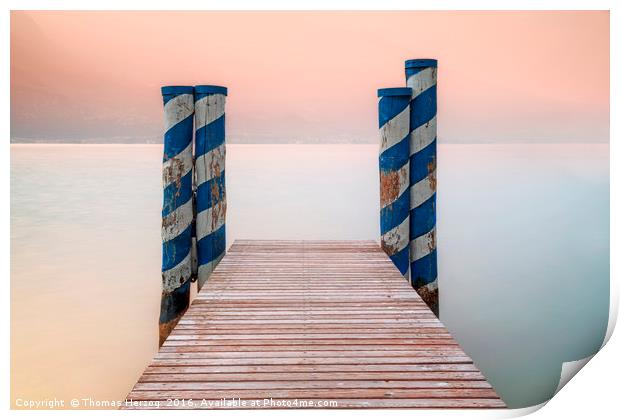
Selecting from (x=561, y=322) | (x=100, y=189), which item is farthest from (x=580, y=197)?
(x=100, y=189)

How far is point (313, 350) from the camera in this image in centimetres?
216

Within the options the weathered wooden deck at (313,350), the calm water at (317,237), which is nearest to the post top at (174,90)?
the weathered wooden deck at (313,350)

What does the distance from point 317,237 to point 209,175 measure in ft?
19.5

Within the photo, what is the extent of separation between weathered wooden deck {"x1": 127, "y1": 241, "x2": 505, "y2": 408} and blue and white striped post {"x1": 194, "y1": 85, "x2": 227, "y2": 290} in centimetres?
55

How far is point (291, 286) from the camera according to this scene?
3.15m

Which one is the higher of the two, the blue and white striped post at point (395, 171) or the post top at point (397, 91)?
the post top at point (397, 91)

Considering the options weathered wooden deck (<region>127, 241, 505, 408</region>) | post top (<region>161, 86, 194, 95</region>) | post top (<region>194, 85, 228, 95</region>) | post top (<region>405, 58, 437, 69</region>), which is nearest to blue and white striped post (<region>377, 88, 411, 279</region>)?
post top (<region>405, 58, 437, 69</region>)

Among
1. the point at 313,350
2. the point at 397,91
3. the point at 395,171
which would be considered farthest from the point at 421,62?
the point at 313,350

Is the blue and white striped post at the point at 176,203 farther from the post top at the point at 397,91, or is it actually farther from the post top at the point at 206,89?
the post top at the point at 397,91

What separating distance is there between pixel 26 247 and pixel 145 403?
306 inches

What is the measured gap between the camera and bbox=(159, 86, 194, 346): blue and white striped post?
145 inches

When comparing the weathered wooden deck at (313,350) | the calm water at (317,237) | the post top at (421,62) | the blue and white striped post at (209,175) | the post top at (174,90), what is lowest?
the calm water at (317,237)

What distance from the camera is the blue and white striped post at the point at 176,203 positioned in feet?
12.1

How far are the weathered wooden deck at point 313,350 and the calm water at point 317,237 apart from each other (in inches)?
62.8
